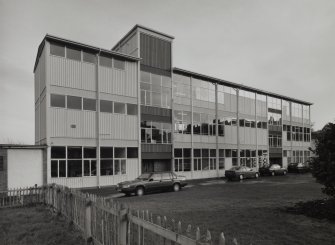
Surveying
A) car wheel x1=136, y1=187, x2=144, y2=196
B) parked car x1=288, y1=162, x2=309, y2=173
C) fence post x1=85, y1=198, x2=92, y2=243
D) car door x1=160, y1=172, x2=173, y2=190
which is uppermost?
fence post x1=85, y1=198, x2=92, y2=243

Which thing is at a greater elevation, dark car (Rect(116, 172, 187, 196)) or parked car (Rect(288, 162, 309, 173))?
dark car (Rect(116, 172, 187, 196))

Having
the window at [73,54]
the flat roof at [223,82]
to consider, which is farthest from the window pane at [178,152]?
the window at [73,54]

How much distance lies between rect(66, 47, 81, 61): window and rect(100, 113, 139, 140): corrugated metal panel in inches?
203

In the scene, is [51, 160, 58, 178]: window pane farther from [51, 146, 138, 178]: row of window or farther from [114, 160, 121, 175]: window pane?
[114, 160, 121, 175]: window pane

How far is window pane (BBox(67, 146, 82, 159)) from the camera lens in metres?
22.8

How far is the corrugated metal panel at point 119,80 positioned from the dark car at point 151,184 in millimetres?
8977

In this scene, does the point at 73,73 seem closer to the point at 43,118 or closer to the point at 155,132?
the point at 43,118

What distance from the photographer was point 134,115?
27.0 meters

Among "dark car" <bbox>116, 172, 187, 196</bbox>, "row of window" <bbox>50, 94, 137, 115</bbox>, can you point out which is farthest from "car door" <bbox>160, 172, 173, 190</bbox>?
"row of window" <bbox>50, 94, 137, 115</bbox>

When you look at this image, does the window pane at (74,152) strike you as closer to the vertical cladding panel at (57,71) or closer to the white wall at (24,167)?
the white wall at (24,167)

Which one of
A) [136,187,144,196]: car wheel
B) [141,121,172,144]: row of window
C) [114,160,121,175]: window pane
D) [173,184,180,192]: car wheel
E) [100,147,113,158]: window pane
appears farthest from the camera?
[141,121,172,144]: row of window

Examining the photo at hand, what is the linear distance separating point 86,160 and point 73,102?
486 centimetres

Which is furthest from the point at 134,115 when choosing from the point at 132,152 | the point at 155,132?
the point at 132,152

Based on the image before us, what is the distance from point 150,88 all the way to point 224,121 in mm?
12465
